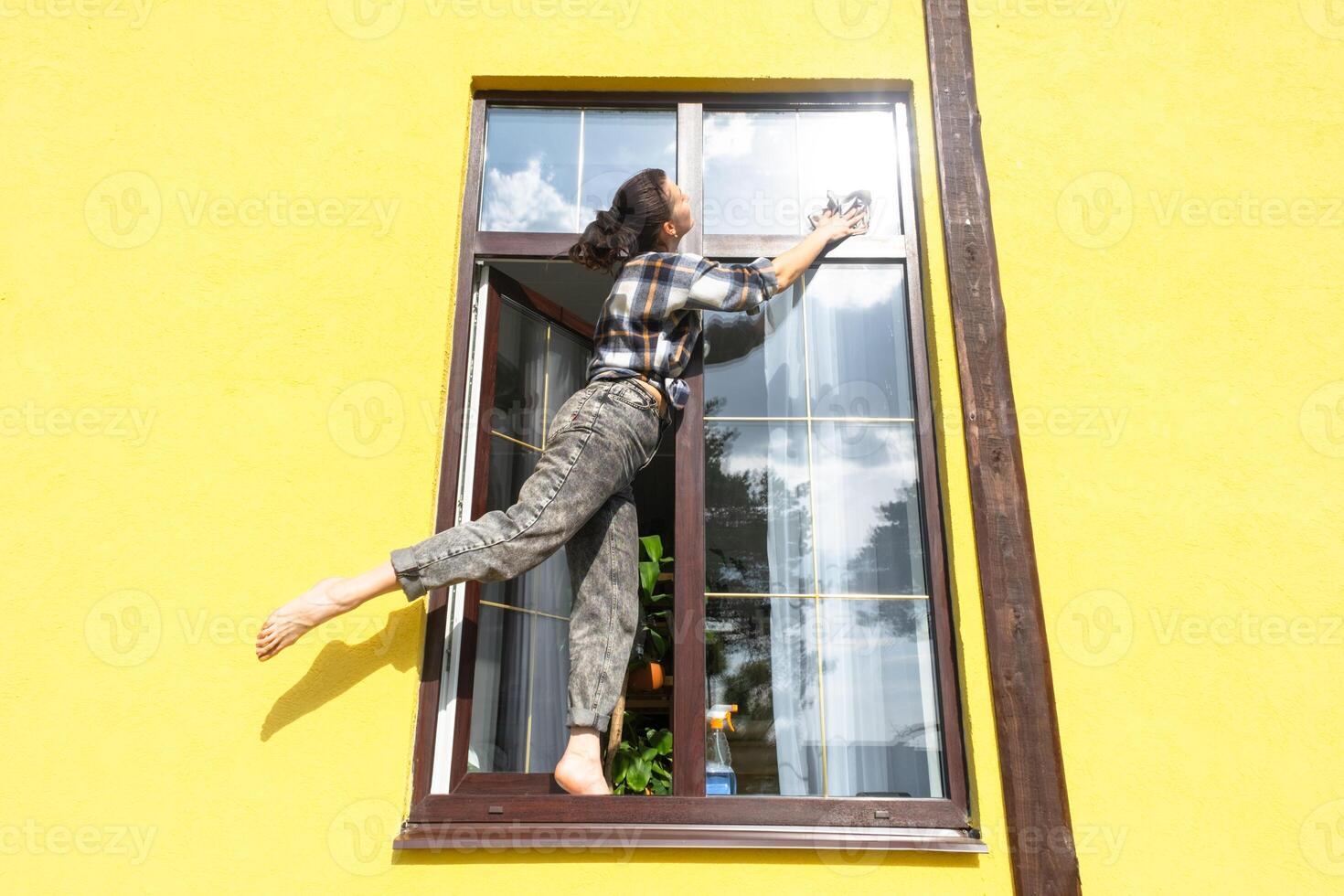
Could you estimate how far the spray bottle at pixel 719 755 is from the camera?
7.65ft

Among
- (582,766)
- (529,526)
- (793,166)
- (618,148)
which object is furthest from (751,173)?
(582,766)

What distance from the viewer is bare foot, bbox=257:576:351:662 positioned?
6.85 feet

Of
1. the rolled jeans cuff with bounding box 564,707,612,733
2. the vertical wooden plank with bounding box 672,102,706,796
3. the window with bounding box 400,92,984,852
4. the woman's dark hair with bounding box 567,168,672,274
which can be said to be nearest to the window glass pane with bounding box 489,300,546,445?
the window with bounding box 400,92,984,852

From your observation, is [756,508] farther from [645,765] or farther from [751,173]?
[751,173]

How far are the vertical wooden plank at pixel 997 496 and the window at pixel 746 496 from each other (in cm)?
14

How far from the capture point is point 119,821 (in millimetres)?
2186

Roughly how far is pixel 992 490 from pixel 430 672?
1605mm

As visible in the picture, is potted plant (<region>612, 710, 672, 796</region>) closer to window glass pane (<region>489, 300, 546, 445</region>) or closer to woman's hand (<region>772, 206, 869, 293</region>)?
window glass pane (<region>489, 300, 546, 445</region>)

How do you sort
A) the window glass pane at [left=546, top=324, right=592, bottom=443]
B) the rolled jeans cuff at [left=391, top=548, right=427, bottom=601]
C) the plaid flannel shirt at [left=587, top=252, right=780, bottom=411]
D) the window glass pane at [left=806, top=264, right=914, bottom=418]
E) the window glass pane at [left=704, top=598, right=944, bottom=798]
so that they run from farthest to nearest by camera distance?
the window glass pane at [left=546, top=324, right=592, bottom=443] → the window glass pane at [left=806, top=264, right=914, bottom=418] → the plaid flannel shirt at [left=587, top=252, right=780, bottom=411] → the window glass pane at [left=704, top=598, right=944, bottom=798] → the rolled jeans cuff at [left=391, top=548, right=427, bottom=601]

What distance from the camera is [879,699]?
7.76 feet

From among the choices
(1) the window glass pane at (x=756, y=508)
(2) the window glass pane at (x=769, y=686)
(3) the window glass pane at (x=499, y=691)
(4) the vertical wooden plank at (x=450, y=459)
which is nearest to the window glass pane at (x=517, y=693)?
(3) the window glass pane at (x=499, y=691)

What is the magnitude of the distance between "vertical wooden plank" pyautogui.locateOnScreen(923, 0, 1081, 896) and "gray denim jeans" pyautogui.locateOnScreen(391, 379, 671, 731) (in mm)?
928

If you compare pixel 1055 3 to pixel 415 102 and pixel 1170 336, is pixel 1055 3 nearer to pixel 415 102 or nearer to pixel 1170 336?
pixel 1170 336

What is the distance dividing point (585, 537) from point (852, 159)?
1504 millimetres
